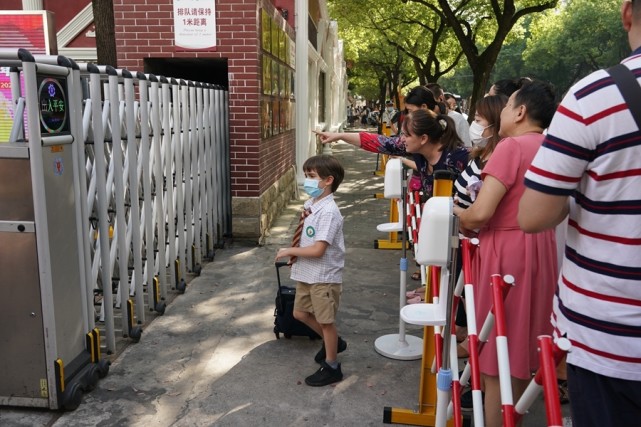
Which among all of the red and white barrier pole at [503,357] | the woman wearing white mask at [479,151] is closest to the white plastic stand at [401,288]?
the woman wearing white mask at [479,151]

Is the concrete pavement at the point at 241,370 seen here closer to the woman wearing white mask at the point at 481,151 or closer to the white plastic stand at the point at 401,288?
the white plastic stand at the point at 401,288

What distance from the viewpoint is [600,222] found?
1.57 meters

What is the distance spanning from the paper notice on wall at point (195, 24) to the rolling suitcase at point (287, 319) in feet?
12.4

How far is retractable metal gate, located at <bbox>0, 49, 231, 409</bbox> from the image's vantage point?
3227 mm

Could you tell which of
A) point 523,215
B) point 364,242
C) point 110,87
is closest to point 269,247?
point 364,242

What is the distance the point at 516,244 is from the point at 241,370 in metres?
2.26

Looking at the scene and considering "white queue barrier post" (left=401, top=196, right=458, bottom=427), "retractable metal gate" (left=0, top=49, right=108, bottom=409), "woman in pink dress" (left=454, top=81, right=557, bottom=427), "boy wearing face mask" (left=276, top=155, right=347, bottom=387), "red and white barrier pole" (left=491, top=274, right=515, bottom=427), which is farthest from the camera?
"boy wearing face mask" (left=276, top=155, right=347, bottom=387)

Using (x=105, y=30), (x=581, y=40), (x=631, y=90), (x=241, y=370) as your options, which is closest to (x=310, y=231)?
(x=241, y=370)

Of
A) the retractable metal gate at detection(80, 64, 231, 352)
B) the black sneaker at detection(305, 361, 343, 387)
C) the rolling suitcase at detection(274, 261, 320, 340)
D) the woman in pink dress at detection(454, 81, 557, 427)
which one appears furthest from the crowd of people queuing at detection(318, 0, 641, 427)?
the retractable metal gate at detection(80, 64, 231, 352)

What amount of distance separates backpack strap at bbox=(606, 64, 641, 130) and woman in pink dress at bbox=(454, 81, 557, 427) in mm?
1012

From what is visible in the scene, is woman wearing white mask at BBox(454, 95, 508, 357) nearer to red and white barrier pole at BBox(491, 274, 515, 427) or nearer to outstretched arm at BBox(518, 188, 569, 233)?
red and white barrier pole at BBox(491, 274, 515, 427)

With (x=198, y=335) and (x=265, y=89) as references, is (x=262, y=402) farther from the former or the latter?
(x=265, y=89)

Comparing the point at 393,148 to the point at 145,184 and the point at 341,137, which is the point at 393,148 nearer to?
the point at 341,137

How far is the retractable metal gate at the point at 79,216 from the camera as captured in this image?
10.6ft
